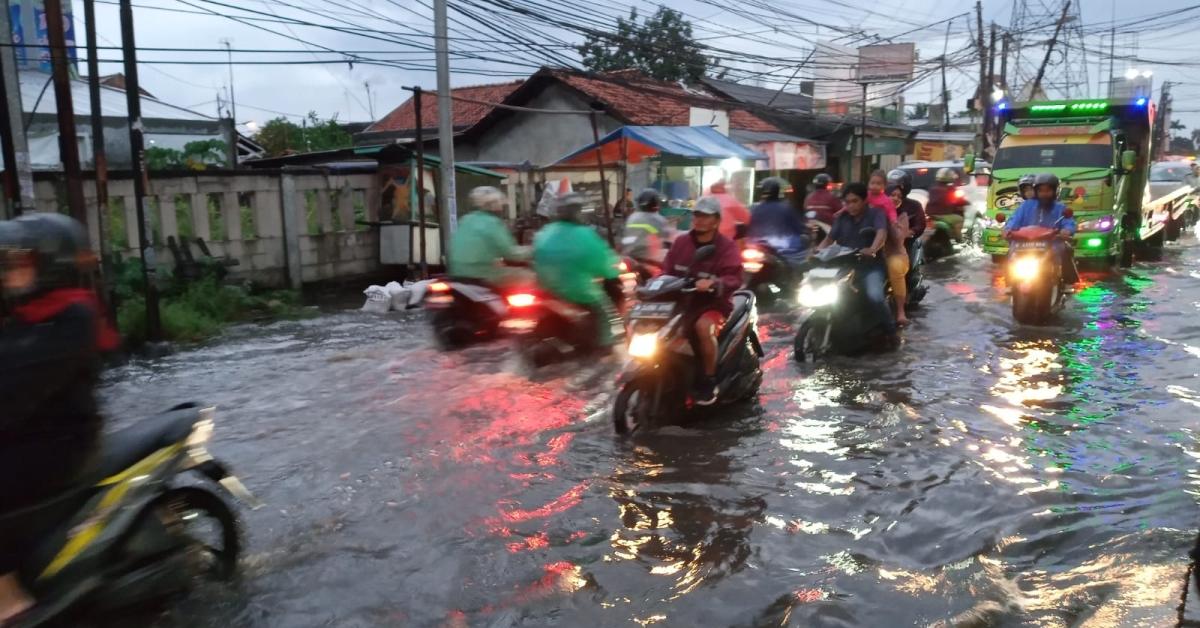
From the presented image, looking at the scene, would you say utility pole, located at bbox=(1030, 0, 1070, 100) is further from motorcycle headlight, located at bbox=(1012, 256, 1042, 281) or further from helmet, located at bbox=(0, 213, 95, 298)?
helmet, located at bbox=(0, 213, 95, 298)

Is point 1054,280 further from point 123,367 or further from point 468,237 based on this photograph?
point 123,367

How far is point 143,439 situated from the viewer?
3.72 metres

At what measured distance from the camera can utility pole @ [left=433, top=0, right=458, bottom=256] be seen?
14.0m

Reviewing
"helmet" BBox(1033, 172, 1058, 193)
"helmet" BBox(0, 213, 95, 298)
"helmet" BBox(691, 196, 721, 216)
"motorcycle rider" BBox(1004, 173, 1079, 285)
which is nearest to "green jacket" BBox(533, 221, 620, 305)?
"helmet" BBox(691, 196, 721, 216)

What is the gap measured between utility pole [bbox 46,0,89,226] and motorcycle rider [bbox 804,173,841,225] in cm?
871

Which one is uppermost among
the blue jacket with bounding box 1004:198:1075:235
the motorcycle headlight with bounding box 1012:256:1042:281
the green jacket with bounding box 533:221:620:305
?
the blue jacket with bounding box 1004:198:1075:235

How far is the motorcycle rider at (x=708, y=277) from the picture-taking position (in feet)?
20.6

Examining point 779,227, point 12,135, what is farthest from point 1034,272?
point 12,135

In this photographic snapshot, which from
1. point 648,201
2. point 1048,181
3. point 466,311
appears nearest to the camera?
point 466,311

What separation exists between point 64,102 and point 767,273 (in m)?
8.03

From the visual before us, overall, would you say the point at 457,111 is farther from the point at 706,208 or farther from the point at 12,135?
the point at 706,208

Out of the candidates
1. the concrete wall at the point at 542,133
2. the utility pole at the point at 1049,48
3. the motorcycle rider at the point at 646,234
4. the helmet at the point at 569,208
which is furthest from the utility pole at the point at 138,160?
the utility pole at the point at 1049,48

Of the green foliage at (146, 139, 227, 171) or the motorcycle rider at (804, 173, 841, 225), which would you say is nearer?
the motorcycle rider at (804, 173, 841, 225)

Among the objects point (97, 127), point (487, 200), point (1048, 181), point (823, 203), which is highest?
point (97, 127)
